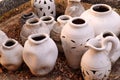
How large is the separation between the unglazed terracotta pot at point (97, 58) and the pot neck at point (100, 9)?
0.21 m

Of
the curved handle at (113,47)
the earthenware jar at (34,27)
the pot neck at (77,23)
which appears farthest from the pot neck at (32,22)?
the curved handle at (113,47)

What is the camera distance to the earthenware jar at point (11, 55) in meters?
1.59

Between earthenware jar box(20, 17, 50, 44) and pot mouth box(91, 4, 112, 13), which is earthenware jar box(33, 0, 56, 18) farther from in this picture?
pot mouth box(91, 4, 112, 13)

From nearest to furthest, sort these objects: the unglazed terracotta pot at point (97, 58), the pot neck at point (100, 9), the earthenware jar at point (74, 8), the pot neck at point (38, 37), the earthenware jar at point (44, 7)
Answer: the unglazed terracotta pot at point (97, 58)
the pot neck at point (38, 37)
the pot neck at point (100, 9)
the earthenware jar at point (74, 8)
the earthenware jar at point (44, 7)

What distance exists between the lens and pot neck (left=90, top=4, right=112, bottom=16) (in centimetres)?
164

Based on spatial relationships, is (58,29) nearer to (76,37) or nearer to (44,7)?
(76,37)

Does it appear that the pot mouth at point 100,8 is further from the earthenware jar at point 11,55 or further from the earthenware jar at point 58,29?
the earthenware jar at point 11,55

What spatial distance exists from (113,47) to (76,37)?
0.21 metres

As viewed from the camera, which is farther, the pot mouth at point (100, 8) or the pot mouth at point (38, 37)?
the pot mouth at point (100, 8)

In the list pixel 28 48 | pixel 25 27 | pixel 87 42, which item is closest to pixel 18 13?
pixel 25 27

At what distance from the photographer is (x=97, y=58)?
1.42 metres

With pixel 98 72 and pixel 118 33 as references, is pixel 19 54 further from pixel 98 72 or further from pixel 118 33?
pixel 118 33

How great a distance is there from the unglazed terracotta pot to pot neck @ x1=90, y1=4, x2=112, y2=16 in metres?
0.21

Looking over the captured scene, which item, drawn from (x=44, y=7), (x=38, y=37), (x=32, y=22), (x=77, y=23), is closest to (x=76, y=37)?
(x=77, y=23)
